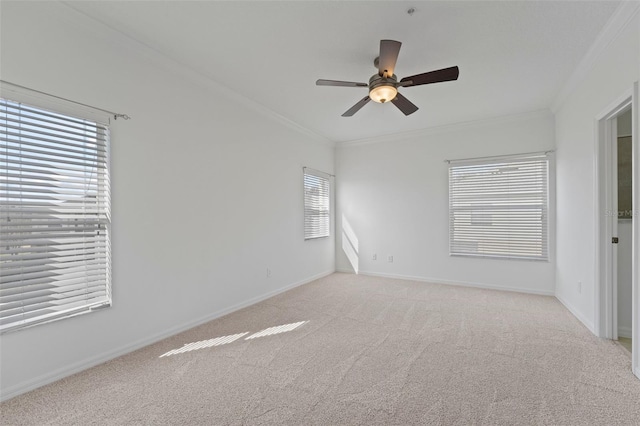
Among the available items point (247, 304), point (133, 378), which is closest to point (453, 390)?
point (133, 378)

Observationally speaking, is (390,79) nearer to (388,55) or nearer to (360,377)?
(388,55)

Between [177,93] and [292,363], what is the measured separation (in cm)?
285

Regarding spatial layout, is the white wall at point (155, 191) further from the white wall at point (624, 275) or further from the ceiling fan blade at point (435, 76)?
the white wall at point (624, 275)

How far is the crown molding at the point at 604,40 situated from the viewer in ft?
6.97

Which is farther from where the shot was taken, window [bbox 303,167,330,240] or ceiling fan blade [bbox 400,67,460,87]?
window [bbox 303,167,330,240]

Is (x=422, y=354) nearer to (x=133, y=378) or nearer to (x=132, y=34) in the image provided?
(x=133, y=378)

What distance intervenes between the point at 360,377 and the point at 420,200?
146 inches

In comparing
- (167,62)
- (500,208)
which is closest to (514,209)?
(500,208)

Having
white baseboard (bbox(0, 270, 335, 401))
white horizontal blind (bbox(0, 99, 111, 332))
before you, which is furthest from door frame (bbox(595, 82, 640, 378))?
white horizontal blind (bbox(0, 99, 111, 332))

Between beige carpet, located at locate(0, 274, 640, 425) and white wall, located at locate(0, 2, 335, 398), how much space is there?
0.26 m

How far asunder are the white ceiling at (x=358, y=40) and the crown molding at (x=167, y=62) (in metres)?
0.05

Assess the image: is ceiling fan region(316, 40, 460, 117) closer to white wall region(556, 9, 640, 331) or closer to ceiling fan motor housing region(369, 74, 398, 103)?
ceiling fan motor housing region(369, 74, 398, 103)

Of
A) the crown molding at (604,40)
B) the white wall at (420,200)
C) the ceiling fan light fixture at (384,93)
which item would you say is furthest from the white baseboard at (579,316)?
the ceiling fan light fixture at (384,93)

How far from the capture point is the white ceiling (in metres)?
2.16
